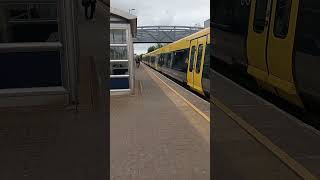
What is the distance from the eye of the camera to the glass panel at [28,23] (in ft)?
8.86

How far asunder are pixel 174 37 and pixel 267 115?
64.8m

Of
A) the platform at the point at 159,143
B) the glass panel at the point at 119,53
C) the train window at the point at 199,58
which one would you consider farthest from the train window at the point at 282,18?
the glass panel at the point at 119,53

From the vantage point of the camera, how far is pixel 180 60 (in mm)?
20422

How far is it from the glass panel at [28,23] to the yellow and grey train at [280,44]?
5.58ft

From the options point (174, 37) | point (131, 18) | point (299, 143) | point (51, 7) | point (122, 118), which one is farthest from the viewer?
point (174, 37)

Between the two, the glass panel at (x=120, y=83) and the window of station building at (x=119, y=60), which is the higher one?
the window of station building at (x=119, y=60)

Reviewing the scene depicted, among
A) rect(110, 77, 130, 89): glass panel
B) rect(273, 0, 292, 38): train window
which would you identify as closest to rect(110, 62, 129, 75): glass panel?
rect(110, 77, 130, 89): glass panel

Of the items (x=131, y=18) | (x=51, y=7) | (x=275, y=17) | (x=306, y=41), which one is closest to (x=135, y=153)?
(x=275, y=17)

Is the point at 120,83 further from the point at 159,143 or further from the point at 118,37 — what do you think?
the point at 159,143

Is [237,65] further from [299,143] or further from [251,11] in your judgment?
[299,143]

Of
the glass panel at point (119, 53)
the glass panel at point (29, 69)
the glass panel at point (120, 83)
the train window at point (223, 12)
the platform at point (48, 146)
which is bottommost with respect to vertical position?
the glass panel at point (120, 83)

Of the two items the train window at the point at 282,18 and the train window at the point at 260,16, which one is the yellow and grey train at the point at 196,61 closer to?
the train window at the point at 260,16

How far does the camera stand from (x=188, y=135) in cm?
753

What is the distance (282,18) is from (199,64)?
35.3ft
